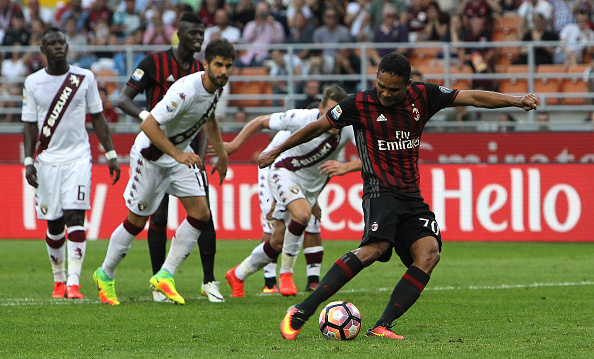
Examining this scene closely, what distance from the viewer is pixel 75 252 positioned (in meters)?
8.86

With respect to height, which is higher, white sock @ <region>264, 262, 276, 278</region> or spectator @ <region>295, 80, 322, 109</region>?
spectator @ <region>295, 80, 322, 109</region>

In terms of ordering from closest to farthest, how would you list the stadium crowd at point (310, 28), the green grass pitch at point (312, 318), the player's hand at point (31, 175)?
the green grass pitch at point (312, 318), the player's hand at point (31, 175), the stadium crowd at point (310, 28)

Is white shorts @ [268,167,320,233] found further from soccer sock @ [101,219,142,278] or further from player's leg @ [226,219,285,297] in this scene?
soccer sock @ [101,219,142,278]

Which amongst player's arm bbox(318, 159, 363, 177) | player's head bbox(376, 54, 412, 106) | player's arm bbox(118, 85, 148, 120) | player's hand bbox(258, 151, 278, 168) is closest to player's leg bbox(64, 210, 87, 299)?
player's arm bbox(118, 85, 148, 120)

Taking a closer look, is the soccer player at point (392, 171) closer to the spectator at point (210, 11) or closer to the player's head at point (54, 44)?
the player's head at point (54, 44)

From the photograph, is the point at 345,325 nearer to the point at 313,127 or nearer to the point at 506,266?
the point at 313,127

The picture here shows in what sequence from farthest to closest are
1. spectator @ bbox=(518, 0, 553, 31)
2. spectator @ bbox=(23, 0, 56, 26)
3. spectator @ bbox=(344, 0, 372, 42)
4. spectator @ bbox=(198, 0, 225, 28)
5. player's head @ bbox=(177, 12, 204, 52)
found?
1. spectator @ bbox=(23, 0, 56, 26)
2. spectator @ bbox=(198, 0, 225, 28)
3. spectator @ bbox=(344, 0, 372, 42)
4. spectator @ bbox=(518, 0, 553, 31)
5. player's head @ bbox=(177, 12, 204, 52)

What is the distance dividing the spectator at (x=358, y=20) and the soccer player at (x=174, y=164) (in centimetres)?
1088

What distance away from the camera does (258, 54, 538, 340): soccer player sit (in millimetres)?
6207

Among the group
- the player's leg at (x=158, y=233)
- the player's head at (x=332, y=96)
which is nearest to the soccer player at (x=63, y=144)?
the player's leg at (x=158, y=233)

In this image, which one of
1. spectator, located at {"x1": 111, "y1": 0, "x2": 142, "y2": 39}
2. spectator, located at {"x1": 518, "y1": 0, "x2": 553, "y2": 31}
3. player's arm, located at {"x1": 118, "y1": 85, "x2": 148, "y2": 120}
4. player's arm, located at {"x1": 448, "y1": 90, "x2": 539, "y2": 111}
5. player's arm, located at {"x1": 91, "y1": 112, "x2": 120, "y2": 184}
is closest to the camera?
player's arm, located at {"x1": 448, "y1": 90, "x2": 539, "y2": 111}

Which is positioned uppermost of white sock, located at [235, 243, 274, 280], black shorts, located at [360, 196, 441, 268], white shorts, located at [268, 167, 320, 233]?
black shorts, located at [360, 196, 441, 268]

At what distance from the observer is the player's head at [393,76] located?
6156mm

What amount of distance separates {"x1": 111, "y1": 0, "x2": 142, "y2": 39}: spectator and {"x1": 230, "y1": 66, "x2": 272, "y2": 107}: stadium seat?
290 centimetres
